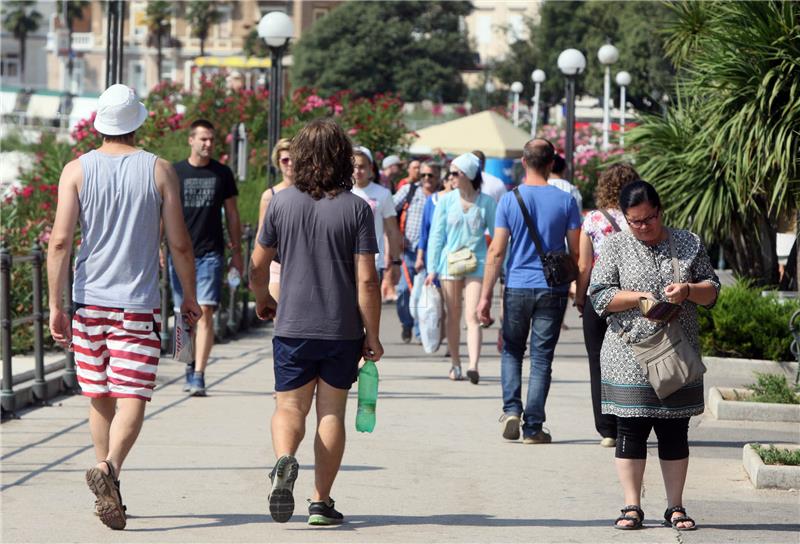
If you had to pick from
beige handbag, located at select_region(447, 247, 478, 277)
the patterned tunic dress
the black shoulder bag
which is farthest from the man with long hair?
beige handbag, located at select_region(447, 247, 478, 277)

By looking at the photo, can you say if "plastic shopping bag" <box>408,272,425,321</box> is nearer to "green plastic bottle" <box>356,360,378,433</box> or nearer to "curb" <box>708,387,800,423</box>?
"curb" <box>708,387,800,423</box>

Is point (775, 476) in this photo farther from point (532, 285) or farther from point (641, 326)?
point (532, 285)

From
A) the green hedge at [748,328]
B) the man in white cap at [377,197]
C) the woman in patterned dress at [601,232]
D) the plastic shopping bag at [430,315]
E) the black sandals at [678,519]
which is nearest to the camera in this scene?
the black sandals at [678,519]

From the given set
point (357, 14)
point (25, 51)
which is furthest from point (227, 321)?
point (25, 51)

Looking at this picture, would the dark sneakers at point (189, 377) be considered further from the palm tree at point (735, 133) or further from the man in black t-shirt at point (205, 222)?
the palm tree at point (735, 133)

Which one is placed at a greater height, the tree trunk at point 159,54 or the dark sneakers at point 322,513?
the tree trunk at point 159,54

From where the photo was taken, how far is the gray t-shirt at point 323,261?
20.0 ft

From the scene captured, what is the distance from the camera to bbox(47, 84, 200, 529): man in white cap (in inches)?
244

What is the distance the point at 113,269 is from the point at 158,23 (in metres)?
101

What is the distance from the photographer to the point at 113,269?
6.22 metres

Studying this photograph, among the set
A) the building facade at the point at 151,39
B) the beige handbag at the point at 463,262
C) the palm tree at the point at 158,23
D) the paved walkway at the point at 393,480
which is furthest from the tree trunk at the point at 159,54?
the paved walkway at the point at 393,480

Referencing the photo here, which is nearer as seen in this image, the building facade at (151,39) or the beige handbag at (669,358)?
the beige handbag at (669,358)

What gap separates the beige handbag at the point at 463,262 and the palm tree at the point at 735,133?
2852 mm

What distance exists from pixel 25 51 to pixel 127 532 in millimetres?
117371
